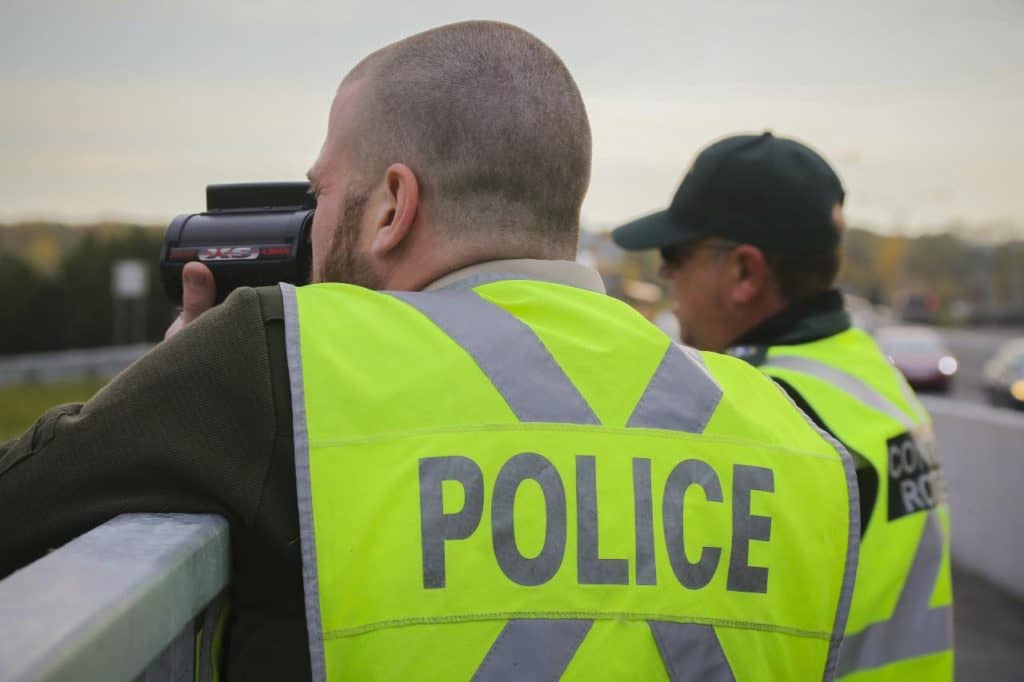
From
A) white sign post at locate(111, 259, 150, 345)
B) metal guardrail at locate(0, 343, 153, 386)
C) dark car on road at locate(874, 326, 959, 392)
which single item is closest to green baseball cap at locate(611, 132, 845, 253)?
dark car on road at locate(874, 326, 959, 392)

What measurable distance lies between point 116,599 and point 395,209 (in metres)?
1.05

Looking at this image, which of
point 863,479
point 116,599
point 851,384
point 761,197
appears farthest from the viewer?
point 761,197

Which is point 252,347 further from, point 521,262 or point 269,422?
point 521,262

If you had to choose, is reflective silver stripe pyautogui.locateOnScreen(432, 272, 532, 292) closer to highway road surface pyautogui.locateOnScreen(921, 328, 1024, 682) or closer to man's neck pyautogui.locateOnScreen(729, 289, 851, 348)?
man's neck pyautogui.locateOnScreen(729, 289, 851, 348)

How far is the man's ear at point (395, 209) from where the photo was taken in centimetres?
191

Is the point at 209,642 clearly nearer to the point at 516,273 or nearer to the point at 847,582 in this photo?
the point at 516,273

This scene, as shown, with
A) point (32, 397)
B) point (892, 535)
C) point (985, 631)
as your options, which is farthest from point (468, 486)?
point (32, 397)

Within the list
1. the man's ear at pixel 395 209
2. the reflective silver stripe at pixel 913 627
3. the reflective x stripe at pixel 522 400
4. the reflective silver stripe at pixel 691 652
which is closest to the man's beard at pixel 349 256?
the man's ear at pixel 395 209

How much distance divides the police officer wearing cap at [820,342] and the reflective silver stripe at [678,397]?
0.89 metres

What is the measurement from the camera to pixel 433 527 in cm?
147

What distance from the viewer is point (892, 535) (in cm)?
259

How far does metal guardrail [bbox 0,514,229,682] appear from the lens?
2.86 feet

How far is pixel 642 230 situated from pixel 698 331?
38cm

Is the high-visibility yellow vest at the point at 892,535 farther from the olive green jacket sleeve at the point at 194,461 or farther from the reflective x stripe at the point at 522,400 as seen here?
the olive green jacket sleeve at the point at 194,461
